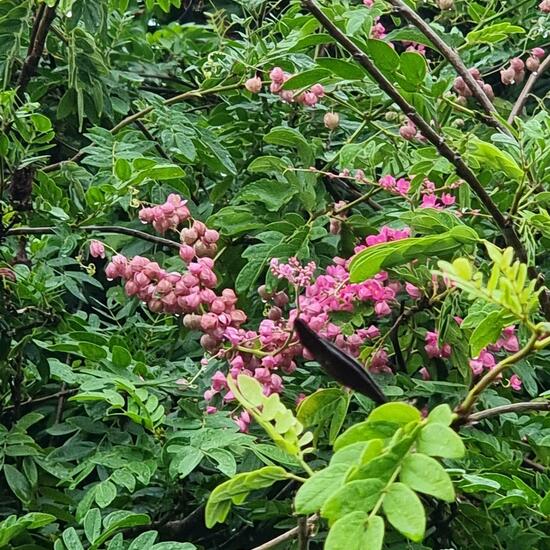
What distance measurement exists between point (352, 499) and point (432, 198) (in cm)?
63

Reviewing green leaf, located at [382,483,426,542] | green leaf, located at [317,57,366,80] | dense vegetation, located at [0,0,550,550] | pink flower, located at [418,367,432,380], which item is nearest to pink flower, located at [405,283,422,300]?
dense vegetation, located at [0,0,550,550]

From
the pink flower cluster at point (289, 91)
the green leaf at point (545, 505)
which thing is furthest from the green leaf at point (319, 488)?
the pink flower cluster at point (289, 91)

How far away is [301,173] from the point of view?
1.16 metres

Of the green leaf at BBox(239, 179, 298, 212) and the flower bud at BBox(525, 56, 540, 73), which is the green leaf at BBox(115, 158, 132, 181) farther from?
the flower bud at BBox(525, 56, 540, 73)

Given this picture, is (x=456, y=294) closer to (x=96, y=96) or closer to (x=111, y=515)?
(x=111, y=515)

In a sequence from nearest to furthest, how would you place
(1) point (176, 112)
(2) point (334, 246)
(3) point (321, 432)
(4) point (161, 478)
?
(3) point (321, 432) < (4) point (161, 478) < (2) point (334, 246) < (1) point (176, 112)

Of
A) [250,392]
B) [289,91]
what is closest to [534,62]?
[289,91]

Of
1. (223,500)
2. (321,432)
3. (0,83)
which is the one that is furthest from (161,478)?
(0,83)

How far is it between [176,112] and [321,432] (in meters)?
0.57

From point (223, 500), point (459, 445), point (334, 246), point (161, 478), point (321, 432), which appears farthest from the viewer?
point (334, 246)

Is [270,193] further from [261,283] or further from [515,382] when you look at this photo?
[515,382]

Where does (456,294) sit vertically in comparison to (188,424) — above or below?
above

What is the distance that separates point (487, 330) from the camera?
2.48 ft

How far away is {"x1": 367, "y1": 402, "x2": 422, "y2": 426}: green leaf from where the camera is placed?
1.71 feet
